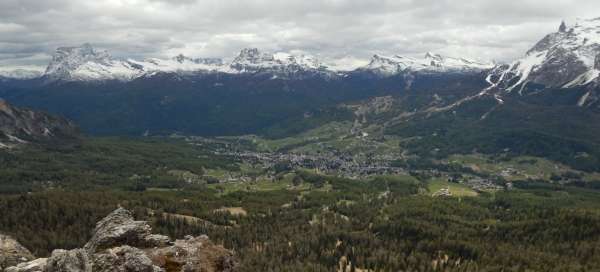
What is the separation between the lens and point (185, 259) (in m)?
85.9

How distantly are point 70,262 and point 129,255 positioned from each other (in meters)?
7.80

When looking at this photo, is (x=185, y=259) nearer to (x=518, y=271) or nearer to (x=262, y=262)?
(x=262, y=262)

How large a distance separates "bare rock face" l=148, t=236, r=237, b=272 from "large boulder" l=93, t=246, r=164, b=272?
779 centimetres

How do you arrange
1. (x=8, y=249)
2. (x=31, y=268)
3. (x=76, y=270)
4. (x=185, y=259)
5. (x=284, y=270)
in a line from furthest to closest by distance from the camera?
(x=284, y=270), (x=8, y=249), (x=185, y=259), (x=31, y=268), (x=76, y=270)

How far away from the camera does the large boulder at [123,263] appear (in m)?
75.3

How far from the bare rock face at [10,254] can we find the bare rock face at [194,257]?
34103 millimetres

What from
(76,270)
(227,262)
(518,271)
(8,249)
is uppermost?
(76,270)

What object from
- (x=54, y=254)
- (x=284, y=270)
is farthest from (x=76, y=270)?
(x=284, y=270)

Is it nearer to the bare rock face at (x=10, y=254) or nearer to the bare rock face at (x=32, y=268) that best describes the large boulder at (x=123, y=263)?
the bare rock face at (x=32, y=268)

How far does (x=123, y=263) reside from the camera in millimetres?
75750

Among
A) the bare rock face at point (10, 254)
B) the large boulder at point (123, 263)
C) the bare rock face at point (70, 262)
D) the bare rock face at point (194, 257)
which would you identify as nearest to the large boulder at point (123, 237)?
the bare rock face at point (194, 257)

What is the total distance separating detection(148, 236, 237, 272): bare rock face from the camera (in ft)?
281

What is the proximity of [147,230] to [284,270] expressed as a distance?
101 m

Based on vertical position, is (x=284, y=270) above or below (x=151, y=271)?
below
